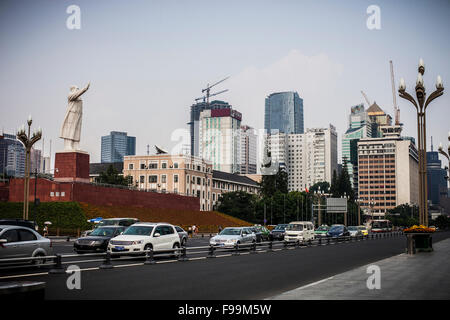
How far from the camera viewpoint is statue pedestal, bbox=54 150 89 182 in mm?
62031

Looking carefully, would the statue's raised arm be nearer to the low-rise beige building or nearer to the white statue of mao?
the white statue of mao

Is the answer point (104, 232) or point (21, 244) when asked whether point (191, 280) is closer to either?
point (21, 244)

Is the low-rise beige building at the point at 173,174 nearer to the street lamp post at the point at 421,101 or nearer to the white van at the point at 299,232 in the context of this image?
the white van at the point at 299,232

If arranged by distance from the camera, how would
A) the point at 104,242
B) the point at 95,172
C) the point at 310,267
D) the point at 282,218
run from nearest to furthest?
the point at 310,267, the point at 104,242, the point at 282,218, the point at 95,172

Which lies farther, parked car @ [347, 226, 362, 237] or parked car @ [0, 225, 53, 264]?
parked car @ [347, 226, 362, 237]

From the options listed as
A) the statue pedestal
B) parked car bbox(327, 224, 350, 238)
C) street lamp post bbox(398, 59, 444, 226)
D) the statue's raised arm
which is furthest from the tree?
street lamp post bbox(398, 59, 444, 226)

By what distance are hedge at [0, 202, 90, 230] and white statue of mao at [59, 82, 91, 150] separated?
7.76 m

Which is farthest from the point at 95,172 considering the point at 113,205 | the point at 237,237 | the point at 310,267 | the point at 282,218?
the point at 310,267

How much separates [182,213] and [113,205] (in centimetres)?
1751

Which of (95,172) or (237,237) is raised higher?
(95,172)
